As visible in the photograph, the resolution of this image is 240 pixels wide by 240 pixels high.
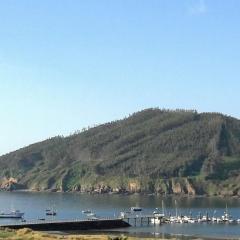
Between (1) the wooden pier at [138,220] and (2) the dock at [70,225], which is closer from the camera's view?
(2) the dock at [70,225]

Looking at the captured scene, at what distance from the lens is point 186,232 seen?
120938 mm

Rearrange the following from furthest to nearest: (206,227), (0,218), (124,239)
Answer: (0,218)
(206,227)
(124,239)

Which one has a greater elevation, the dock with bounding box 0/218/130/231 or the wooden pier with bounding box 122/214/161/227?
the wooden pier with bounding box 122/214/161/227

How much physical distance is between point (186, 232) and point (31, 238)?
178 feet

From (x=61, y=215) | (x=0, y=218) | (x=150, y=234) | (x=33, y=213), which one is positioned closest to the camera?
(x=150, y=234)

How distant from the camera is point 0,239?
67375 millimetres

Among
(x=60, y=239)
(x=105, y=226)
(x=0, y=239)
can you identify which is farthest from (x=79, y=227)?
(x=0, y=239)

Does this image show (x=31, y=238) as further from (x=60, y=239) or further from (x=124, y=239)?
(x=124, y=239)

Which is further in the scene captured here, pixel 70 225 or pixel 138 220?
pixel 138 220

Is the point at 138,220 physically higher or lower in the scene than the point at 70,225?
higher

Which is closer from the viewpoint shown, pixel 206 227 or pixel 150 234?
pixel 150 234

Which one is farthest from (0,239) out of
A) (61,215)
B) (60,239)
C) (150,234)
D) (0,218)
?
(61,215)

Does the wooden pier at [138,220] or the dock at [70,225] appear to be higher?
the wooden pier at [138,220]

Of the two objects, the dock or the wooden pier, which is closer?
the dock
